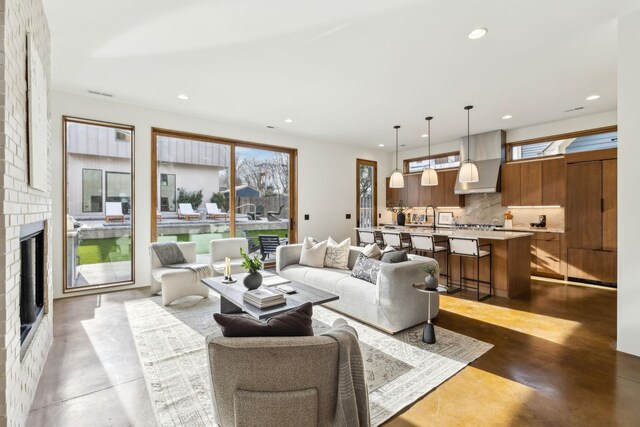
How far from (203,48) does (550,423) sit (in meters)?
4.06

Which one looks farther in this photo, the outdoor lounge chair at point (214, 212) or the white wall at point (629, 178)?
the outdoor lounge chair at point (214, 212)

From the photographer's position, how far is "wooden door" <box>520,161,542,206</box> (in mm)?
5746

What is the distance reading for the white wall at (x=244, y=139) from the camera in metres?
4.28

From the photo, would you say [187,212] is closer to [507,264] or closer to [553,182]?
[507,264]

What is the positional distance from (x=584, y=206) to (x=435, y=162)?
3.23 m

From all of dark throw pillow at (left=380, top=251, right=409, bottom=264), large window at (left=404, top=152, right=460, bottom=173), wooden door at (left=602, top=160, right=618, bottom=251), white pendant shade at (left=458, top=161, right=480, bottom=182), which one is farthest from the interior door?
wooden door at (left=602, top=160, right=618, bottom=251)

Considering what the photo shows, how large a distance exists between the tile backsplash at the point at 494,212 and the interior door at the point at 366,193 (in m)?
1.70

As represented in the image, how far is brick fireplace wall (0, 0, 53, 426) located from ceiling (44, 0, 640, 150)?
34.4 inches

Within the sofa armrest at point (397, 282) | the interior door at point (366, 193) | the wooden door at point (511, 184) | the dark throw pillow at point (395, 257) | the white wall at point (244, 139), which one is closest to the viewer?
the sofa armrest at point (397, 282)

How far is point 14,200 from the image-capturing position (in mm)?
1720

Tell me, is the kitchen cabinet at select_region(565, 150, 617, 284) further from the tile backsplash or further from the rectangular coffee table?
the rectangular coffee table

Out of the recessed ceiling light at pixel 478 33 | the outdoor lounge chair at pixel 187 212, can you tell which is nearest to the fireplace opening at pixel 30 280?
the outdoor lounge chair at pixel 187 212

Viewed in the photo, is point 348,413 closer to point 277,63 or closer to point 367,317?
point 367,317

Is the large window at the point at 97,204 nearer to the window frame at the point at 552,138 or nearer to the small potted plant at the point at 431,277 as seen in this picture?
the small potted plant at the point at 431,277
